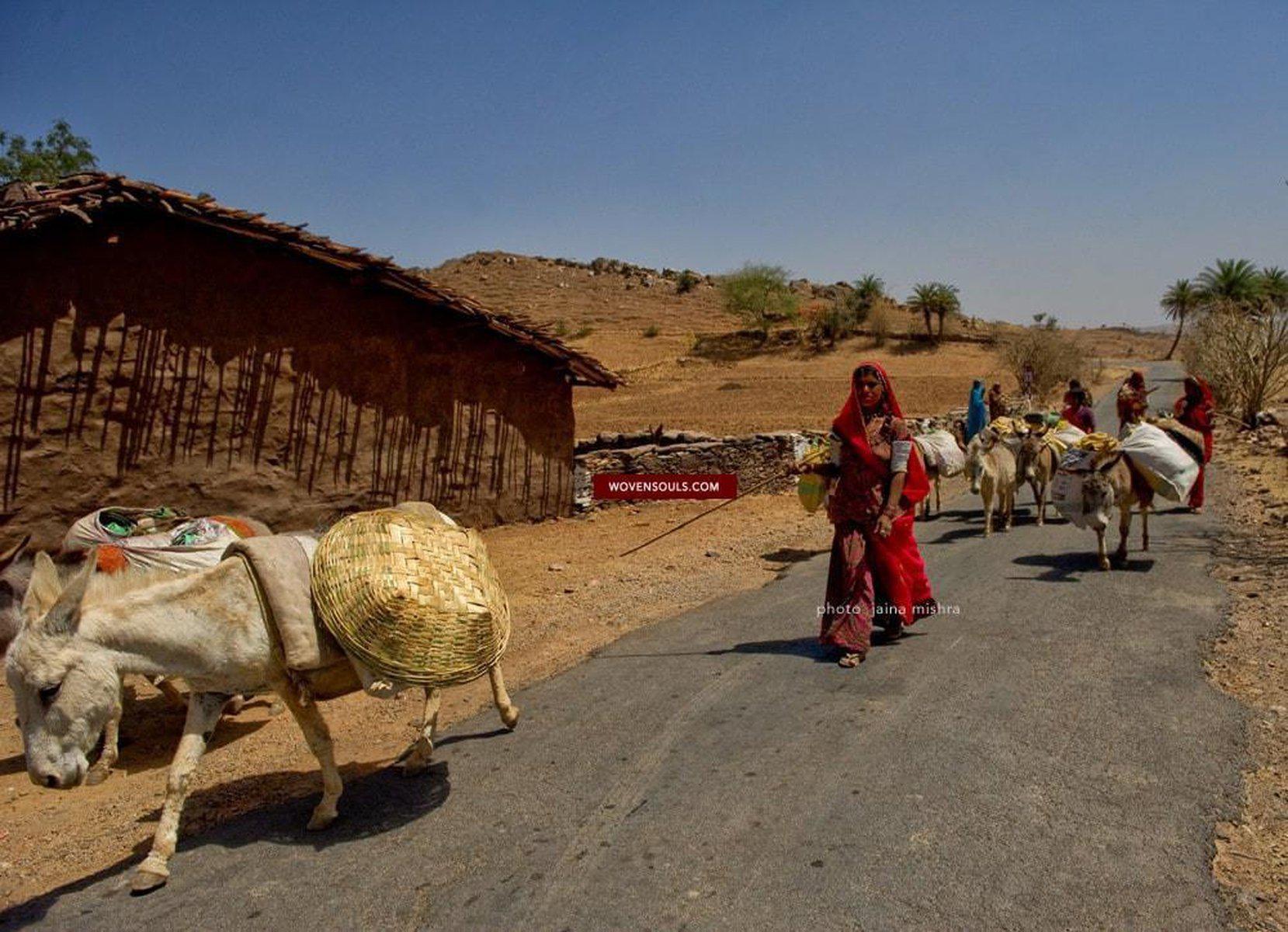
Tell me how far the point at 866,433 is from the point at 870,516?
0.63m

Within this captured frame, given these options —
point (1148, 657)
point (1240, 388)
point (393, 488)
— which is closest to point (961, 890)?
point (1148, 657)

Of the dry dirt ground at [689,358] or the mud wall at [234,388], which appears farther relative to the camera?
the dry dirt ground at [689,358]

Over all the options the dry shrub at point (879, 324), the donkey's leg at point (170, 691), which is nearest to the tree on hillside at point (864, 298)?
the dry shrub at point (879, 324)

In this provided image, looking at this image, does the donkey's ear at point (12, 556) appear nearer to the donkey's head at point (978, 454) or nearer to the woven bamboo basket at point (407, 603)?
the woven bamboo basket at point (407, 603)

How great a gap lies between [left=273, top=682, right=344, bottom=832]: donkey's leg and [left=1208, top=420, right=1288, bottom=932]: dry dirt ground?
385cm

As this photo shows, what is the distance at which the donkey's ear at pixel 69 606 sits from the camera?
3.81 m

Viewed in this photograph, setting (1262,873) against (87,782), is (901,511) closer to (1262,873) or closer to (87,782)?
(1262,873)

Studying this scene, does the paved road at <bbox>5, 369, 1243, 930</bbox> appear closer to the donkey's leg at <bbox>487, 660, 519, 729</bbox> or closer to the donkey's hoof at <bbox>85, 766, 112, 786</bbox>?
the donkey's leg at <bbox>487, 660, 519, 729</bbox>

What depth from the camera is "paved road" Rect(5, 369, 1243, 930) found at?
3498 millimetres

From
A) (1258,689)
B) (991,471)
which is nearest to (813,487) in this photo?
(1258,689)

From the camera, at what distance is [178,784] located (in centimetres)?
401

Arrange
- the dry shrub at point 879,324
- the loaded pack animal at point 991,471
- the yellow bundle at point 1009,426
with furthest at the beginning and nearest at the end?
1. the dry shrub at point 879,324
2. the yellow bundle at point 1009,426
3. the loaded pack animal at point 991,471

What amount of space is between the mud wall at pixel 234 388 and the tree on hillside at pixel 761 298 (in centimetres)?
4157

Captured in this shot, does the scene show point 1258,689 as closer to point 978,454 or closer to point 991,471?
point 991,471
